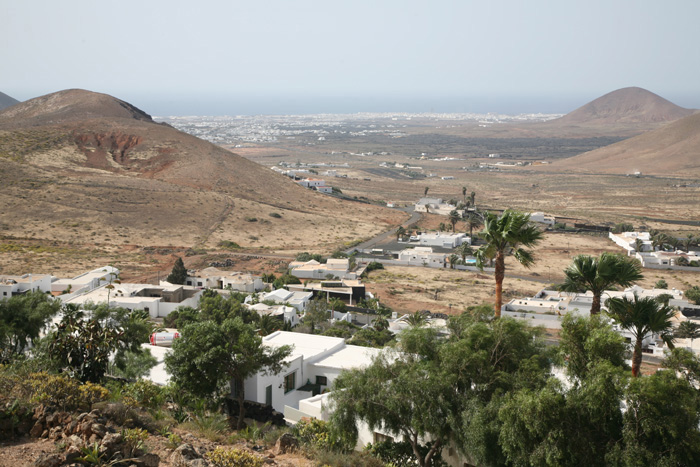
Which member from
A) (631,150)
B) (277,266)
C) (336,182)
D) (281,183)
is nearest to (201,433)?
(277,266)

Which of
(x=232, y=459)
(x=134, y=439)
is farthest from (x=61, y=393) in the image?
(x=232, y=459)

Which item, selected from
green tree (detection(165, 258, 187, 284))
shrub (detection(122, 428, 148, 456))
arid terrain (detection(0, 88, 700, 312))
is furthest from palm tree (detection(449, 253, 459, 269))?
shrub (detection(122, 428, 148, 456))

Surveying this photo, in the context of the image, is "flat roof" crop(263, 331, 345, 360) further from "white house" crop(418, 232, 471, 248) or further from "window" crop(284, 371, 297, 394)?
"white house" crop(418, 232, 471, 248)

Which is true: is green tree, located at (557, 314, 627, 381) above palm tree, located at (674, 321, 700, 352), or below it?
above

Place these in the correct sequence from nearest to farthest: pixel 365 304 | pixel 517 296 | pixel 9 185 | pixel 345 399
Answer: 1. pixel 345 399
2. pixel 365 304
3. pixel 517 296
4. pixel 9 185

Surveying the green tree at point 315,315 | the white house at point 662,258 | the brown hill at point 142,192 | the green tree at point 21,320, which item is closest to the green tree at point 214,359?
the green tree at point 21,320

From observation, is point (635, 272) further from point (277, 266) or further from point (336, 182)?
point (336, 182)
